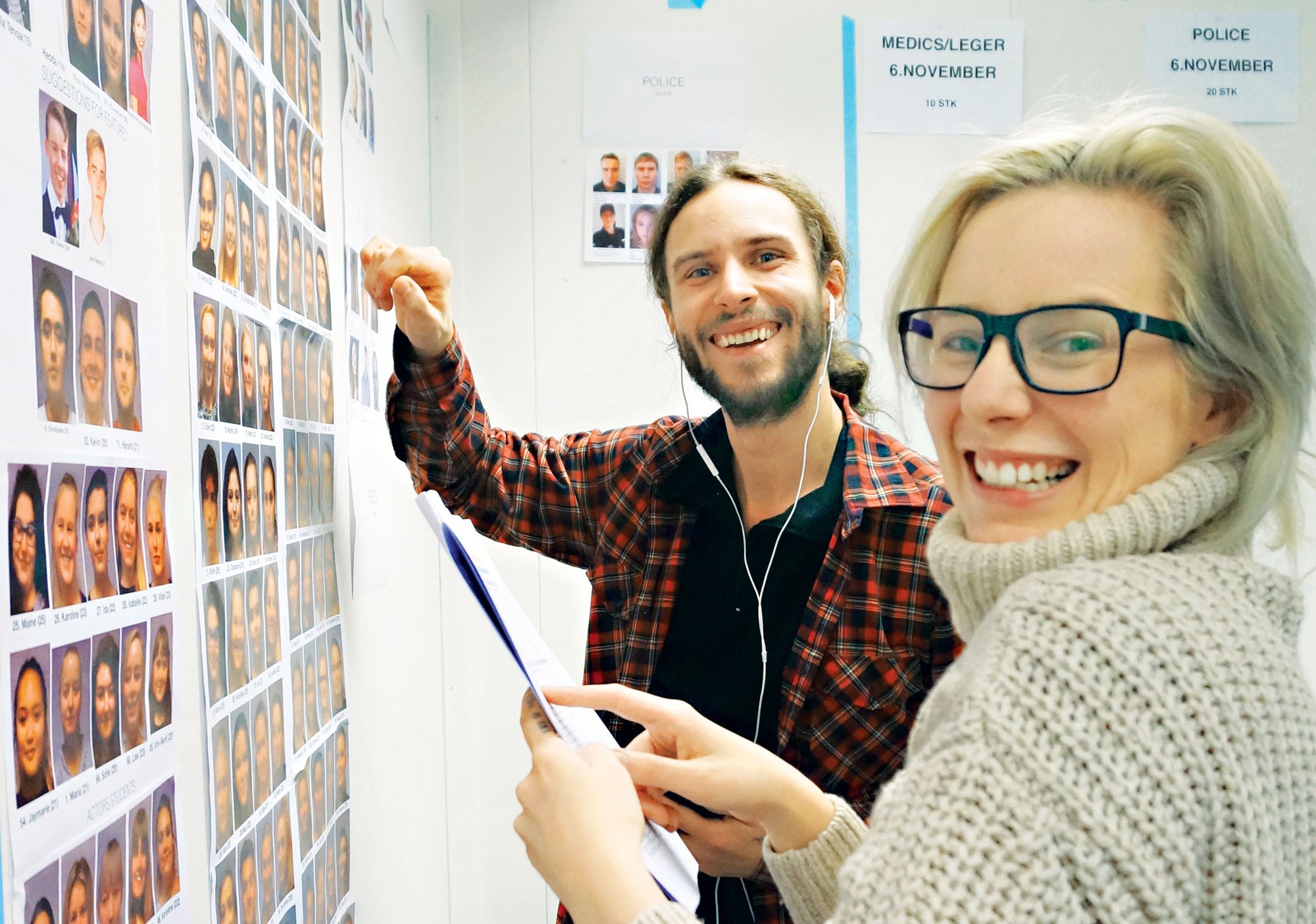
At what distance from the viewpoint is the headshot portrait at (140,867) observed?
642mm

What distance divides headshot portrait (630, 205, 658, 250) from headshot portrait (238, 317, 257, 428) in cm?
135

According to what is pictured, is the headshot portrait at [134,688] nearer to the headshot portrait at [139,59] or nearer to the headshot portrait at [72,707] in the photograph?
the headshot portrait at [72,707]

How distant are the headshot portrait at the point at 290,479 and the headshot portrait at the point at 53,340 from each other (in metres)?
0.42

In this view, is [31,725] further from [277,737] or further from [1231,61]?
[1231,61]

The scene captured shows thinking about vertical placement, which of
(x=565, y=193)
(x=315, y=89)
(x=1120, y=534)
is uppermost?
(x=565, y=193)

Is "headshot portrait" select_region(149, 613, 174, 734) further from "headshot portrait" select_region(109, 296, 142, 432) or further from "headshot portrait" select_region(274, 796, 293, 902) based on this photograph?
"headshot portrait" select_region(274, 796, 293, 902)

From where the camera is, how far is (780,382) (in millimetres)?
1406

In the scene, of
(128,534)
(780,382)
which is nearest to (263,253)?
(128,534)

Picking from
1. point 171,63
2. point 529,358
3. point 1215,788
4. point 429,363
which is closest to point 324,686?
A: point 429,363

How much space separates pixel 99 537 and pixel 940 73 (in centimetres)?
205

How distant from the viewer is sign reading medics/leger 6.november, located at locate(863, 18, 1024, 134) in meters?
2.19

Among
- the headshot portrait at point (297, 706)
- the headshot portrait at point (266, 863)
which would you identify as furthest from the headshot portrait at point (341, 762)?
the headshot portrait at point (266, 863)

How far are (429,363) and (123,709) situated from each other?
2.41ft

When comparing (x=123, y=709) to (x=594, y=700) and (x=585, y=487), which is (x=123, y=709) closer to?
(x=594, y=700)
